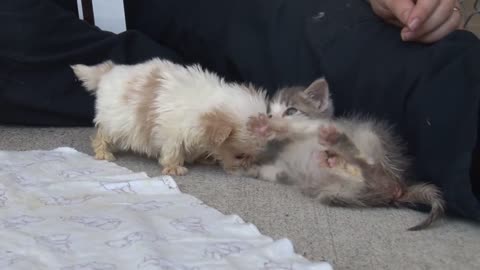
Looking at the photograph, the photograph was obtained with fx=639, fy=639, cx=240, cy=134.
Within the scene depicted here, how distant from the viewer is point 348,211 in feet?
3.36

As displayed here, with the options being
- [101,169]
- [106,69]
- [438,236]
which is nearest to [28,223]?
[101,169]

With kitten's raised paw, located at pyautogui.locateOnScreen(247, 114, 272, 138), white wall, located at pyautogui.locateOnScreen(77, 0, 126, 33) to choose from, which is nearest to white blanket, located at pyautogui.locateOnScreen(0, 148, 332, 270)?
kitten's raised paw, located at pyautogui.locateOnScreen(247, 114, 272, 138)

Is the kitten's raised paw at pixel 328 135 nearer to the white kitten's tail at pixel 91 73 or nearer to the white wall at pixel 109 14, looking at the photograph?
the white kitten's tail at pixel 91 73

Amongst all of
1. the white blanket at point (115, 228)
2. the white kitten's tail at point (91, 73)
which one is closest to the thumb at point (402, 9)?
the white blanket at point (115, 228)

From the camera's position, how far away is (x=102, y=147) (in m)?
1.27

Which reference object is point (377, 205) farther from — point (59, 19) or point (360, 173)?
point (59, 19)

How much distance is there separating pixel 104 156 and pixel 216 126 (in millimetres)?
262

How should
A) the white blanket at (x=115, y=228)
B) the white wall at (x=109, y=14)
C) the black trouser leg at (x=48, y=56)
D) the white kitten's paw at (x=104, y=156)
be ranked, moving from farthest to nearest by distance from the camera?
the white wall at (x=109, y=14) < the black trouser leg at (x=48, y=56) < the white kitten's paw at (x=104, y=156) < the white blanket at (x=115, y=228)

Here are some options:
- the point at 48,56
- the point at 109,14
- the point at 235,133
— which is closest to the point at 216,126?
the point at 235,133

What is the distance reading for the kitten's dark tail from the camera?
0.97 metres

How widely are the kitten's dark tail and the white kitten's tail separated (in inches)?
25.8

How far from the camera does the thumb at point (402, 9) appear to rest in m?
1.06

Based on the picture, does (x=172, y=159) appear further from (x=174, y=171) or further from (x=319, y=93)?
(x=319, y=93)

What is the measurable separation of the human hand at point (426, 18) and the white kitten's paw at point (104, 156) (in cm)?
60
